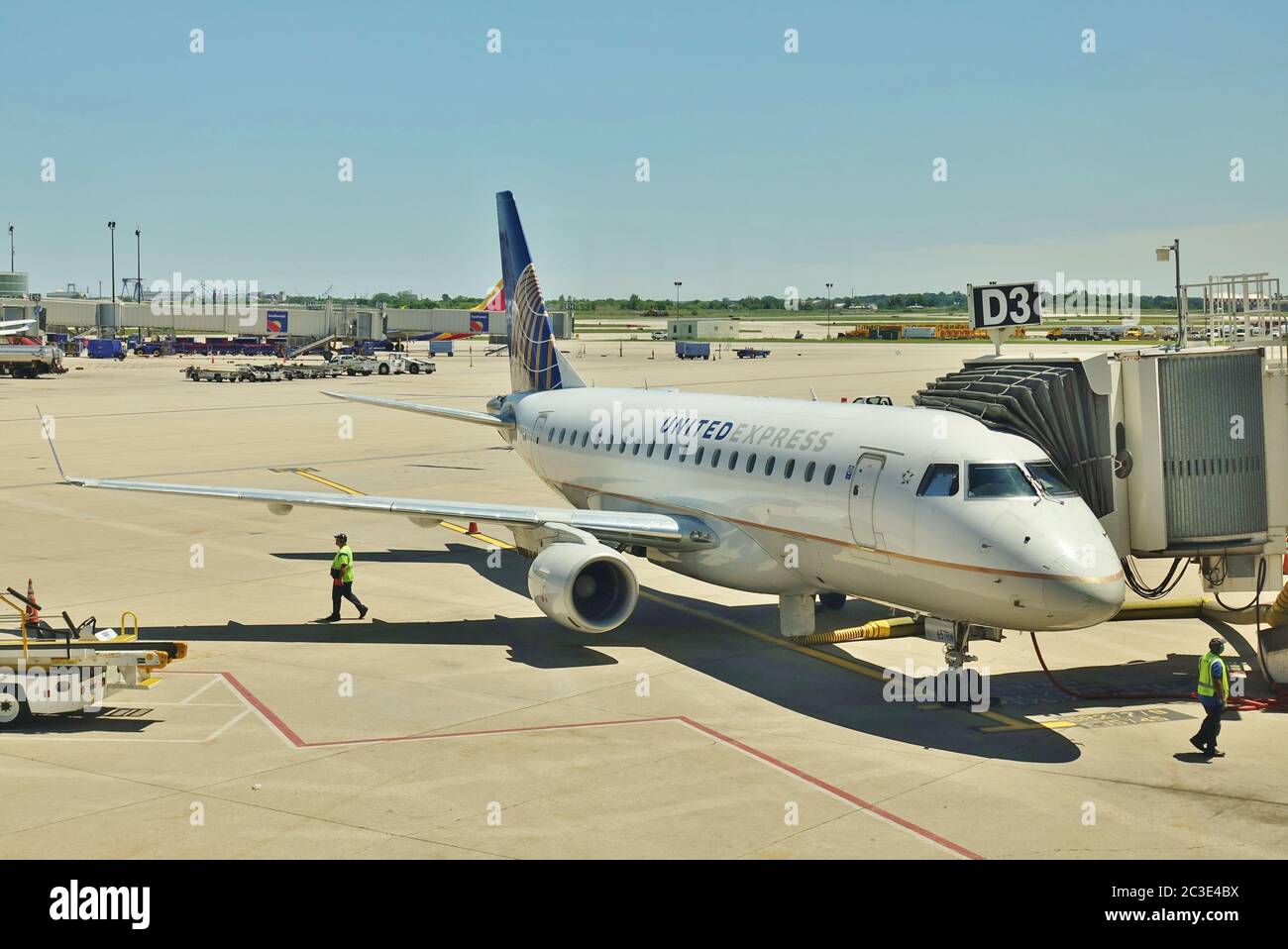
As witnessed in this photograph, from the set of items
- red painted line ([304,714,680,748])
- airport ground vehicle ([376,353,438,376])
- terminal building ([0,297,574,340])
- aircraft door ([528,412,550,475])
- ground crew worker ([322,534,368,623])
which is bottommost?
red painted line ([304,714,680,748])

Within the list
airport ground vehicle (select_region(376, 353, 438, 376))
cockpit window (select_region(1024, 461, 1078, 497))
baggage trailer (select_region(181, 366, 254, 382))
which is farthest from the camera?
airport ground vehicle (select_region(376, 353, 438, 376))

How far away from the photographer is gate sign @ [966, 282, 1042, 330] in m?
25.5

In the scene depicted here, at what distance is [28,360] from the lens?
11694 cm

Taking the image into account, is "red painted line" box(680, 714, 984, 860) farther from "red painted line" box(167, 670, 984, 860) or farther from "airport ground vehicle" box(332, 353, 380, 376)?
"airport ground vehicle" box(332, 353, 380, 376)

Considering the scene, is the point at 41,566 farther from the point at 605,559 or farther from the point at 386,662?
the point at 605,559

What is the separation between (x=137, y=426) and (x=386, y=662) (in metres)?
50.3

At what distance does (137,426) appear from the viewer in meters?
68.7

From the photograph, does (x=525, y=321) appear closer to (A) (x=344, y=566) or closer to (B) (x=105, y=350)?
(A) (x=344, y=566)

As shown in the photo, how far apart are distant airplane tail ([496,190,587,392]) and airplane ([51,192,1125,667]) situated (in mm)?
4154

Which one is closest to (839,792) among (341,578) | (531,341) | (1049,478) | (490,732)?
(490,732)

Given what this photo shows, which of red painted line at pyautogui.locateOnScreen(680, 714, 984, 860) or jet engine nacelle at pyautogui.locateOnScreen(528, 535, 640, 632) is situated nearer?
red painted line at pyautogui.locateOnScreen(680, 714, 984, 860)

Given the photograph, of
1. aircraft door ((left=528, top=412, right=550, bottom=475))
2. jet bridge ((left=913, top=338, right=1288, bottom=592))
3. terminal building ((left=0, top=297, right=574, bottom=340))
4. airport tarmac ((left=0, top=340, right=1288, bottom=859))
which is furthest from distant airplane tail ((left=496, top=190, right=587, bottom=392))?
terminal building ((left=0, top=297, right=574, bottom=340))

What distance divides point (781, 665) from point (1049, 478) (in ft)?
19.7

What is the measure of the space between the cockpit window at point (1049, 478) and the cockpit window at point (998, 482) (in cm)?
27
